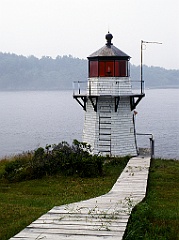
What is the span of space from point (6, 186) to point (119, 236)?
825 centimetres

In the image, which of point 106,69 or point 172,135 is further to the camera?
point 172,135

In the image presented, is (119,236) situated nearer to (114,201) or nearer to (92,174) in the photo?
(114,201)

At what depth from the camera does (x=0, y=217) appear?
8211 mm

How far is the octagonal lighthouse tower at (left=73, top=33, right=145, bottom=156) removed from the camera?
19359 mm

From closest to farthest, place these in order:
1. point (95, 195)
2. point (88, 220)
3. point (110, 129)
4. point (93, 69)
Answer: point (88, 220) → point (95, 195) → point (110, 129) → point (93, 69)

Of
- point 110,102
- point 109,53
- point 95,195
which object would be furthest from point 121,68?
point 95,195

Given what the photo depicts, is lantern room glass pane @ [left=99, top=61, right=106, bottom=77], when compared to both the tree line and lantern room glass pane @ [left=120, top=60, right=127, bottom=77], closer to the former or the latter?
lantern room glass pane @ [left=120, top=60, right=127, bottom=77]

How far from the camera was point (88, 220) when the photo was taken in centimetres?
718

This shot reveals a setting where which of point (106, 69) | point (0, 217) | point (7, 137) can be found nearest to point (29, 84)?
point (7, 137)

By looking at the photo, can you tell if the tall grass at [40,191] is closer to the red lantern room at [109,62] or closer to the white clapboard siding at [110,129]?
the white clapboard siding at [110,129]

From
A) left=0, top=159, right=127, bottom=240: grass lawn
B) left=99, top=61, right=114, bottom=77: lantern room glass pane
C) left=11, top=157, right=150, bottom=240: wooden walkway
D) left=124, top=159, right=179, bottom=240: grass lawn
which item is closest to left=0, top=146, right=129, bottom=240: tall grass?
left=0, top=159, right=127, bottom=240: grass lawn

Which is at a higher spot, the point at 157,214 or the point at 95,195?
the point at 157,214

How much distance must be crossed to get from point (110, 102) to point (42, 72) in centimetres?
14642

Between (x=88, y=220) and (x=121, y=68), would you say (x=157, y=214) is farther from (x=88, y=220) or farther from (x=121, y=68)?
(x=121, y=68)
